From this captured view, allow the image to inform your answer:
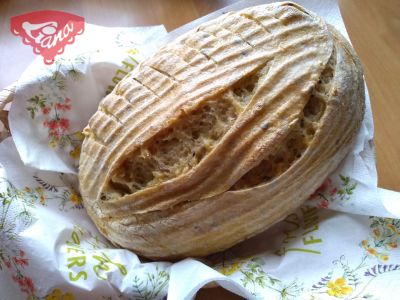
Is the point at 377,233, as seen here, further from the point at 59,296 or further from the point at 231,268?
the point at 59,296

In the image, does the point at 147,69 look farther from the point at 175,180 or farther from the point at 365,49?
the point at 365,49

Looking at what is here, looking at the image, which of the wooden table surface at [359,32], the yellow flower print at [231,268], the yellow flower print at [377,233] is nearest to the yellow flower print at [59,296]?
the yellow flower print at [231,268]

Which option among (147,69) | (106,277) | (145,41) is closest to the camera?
(106,277)

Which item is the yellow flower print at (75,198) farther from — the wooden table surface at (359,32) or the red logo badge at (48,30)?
the wooden table surface at (359,32)

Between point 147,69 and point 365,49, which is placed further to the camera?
point 365,49

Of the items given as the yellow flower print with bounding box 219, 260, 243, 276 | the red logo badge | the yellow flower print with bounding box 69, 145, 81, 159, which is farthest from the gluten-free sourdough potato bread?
the red logo badge

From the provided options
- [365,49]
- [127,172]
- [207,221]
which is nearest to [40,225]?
[127,172]

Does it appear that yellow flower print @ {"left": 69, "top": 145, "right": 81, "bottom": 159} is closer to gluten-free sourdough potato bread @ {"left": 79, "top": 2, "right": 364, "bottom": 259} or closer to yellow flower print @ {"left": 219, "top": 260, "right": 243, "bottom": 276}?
gluten-free sourdough potato bread @ {"left": 79, "top": 2, "right": 364, "bottom": 259}
